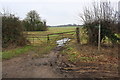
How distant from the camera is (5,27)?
775cm

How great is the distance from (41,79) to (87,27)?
21.4 feet

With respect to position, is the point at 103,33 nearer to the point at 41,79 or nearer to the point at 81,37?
the point at 81,37

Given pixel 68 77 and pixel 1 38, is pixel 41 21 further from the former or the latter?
pixel 68 77

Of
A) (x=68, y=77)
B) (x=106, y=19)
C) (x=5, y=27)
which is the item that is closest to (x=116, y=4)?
(x=106, y=19)

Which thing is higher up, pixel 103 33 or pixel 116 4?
pixel 116 4

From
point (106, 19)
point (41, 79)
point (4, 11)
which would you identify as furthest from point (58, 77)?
point (4, 11)

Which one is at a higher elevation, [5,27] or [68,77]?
[5,27]

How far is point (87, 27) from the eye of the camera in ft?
26.5

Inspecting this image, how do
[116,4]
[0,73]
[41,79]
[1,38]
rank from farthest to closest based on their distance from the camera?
1. [1,38]
2. [116,4]
3. [0,73]
4. [41,79]

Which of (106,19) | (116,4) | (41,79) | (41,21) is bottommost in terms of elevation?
(41,79)

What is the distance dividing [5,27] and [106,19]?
28.8 ft

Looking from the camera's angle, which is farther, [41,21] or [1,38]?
[41,21]

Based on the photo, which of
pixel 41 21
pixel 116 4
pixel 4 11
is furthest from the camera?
pixel 41 21

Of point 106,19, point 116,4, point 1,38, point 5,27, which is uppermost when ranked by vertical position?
point 116,4
